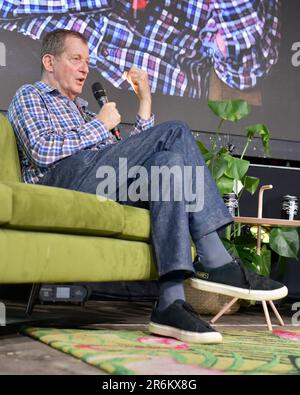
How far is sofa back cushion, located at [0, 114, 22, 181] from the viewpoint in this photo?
201cm

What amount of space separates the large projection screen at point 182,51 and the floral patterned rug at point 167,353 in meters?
1.64

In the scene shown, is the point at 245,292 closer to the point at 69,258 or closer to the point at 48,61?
the point at 69,258

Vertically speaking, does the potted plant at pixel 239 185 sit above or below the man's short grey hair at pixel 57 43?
below

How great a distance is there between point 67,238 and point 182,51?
6.46 feet

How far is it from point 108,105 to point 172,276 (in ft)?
2.15

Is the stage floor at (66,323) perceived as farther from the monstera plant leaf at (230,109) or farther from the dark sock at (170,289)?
the monstera plant leaf at (230,109)

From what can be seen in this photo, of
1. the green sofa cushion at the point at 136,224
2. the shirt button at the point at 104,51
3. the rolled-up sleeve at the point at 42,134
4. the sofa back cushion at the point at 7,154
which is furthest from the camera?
the shirt button at the point at 104,51

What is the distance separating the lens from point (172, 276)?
5.49 feet

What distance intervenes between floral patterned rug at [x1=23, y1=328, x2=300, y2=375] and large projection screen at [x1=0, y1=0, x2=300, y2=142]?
1644 millimetres

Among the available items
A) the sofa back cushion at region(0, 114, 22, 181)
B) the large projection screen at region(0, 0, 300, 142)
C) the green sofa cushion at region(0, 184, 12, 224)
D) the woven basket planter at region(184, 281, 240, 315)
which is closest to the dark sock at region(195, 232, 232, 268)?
the green sofa cushion at region(0, 184, 12, 224)

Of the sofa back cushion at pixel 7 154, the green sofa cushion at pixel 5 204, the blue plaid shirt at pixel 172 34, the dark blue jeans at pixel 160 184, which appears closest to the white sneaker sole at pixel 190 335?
the dark blue jeans at pixel 160 184

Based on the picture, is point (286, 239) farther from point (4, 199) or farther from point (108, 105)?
point (4, 199)

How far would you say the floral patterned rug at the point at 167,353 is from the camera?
1224mm

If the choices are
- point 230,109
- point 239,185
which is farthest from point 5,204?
point 239,185
